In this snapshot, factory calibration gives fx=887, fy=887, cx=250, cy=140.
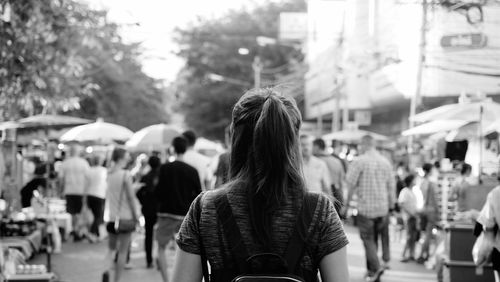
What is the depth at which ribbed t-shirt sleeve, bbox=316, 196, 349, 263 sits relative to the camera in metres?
3.15

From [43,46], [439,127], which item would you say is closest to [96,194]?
[43,46]

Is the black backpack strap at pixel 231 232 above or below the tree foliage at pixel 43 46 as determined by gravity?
below

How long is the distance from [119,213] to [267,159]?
7000mm

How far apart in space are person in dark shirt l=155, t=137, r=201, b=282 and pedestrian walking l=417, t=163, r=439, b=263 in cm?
545

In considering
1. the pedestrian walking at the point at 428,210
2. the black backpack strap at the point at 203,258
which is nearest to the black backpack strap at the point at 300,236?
the black backpack strap at the point at 203,258

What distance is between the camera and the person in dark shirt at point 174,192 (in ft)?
33.2

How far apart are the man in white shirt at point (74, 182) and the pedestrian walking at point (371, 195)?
23.8ft

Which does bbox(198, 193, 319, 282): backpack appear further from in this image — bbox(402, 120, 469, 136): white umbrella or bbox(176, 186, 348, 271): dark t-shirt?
bbox(402, 120, 469, 136): white umbrella

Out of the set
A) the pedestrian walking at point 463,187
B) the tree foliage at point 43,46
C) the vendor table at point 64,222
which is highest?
the tree foliage at point 43,46

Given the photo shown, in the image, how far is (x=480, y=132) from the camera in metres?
12.6

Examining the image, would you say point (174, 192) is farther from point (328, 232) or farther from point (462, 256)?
point (328, 232)

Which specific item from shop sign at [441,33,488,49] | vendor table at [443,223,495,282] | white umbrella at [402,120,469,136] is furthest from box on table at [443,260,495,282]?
shop sign at [441,33,488,49]

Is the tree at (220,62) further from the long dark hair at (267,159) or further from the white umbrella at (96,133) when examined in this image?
the long dark hair at (267,159)

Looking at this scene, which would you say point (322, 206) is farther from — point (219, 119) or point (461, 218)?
point (219, 119)
